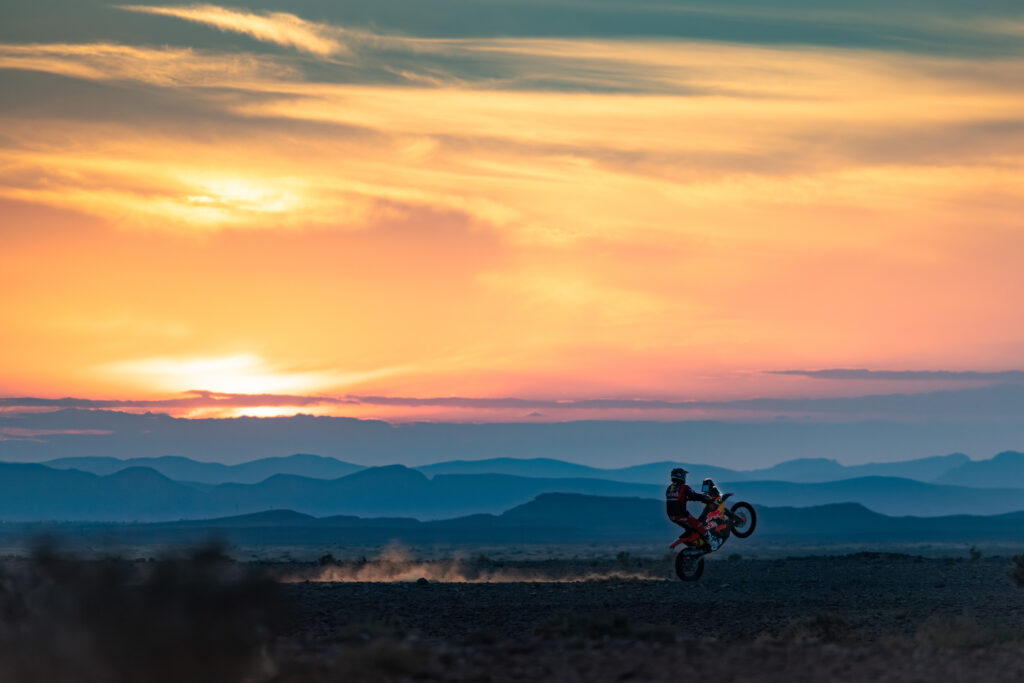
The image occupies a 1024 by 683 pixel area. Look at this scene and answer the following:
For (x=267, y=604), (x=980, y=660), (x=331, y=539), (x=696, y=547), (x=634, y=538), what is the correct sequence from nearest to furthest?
(x=267, y=604)
(x=980, y=660)
(x=696, y=547)
(x=331, y=539)
(x=634, y=538)

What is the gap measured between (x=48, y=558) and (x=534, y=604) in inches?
678

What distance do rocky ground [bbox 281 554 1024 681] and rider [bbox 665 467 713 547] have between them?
180 centimetres

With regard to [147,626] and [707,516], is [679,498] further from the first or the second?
[147,626]

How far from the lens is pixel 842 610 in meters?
30.7

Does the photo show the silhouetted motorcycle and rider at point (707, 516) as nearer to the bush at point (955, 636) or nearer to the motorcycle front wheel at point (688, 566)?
the motorcycle front wheel at point (688, 566)

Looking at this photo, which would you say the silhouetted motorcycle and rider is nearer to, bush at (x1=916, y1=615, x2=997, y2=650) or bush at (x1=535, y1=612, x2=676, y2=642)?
bush at (x1=916, y1=615, x2=997, y2=650)

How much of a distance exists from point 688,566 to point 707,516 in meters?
2.77

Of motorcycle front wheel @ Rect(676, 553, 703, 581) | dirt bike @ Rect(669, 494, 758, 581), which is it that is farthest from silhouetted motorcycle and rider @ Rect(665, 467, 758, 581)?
motorcycle front wheel @ Rect(676, 553, 703, 581)

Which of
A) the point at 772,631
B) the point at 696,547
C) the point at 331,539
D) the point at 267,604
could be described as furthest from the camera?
the point at 331,539

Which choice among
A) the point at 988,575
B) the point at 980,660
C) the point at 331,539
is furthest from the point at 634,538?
the point at 980,660

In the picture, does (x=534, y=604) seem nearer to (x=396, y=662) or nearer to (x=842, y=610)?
(x=842, y=610)

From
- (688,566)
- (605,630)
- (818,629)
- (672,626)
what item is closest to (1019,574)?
(688,566)

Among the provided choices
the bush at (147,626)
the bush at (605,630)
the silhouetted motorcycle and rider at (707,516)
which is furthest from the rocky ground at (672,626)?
the silhouetted motorcycle and rider at (707,516)

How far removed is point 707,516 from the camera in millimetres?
31891
